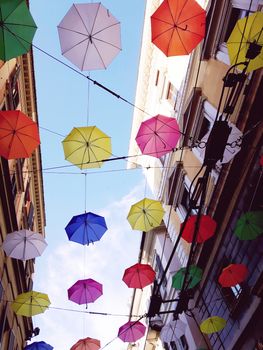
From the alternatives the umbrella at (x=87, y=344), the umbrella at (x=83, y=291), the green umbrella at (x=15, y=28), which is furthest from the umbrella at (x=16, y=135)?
the umbrella at (x=87, y=344)

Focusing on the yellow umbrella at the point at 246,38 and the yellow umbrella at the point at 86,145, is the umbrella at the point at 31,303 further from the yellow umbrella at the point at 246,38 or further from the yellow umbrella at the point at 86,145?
the yellow umbrella at the point at 246,38

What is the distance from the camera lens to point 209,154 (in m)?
6.93

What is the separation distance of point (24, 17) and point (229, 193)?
9097 mm

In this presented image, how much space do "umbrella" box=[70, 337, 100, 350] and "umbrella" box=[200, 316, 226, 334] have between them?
5.72 meters

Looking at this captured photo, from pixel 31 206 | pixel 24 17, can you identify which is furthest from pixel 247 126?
pixel 31 206

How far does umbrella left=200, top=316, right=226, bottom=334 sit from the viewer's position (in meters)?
13.3

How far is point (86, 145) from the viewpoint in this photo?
36.2 ft

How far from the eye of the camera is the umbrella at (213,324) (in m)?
13.3

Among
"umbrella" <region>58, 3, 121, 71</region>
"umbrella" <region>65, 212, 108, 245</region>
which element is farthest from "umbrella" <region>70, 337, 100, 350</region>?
"umbrella" <region>58, 3, 121, 71</region>

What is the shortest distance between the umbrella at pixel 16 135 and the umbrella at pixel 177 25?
4.61 metres

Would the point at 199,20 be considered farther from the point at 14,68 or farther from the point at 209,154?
the point at 14,68

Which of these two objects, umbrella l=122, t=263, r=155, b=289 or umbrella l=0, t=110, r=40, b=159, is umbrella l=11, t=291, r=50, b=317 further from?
umbrella l=0, t=110, r=40, b=159

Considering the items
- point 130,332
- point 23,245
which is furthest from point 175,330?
point 23,245

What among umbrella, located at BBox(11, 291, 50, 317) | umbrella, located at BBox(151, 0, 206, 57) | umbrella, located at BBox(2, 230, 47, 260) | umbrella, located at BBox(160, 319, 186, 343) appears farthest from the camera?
umbrella, located at BBox(160, 319, 186, 343)
